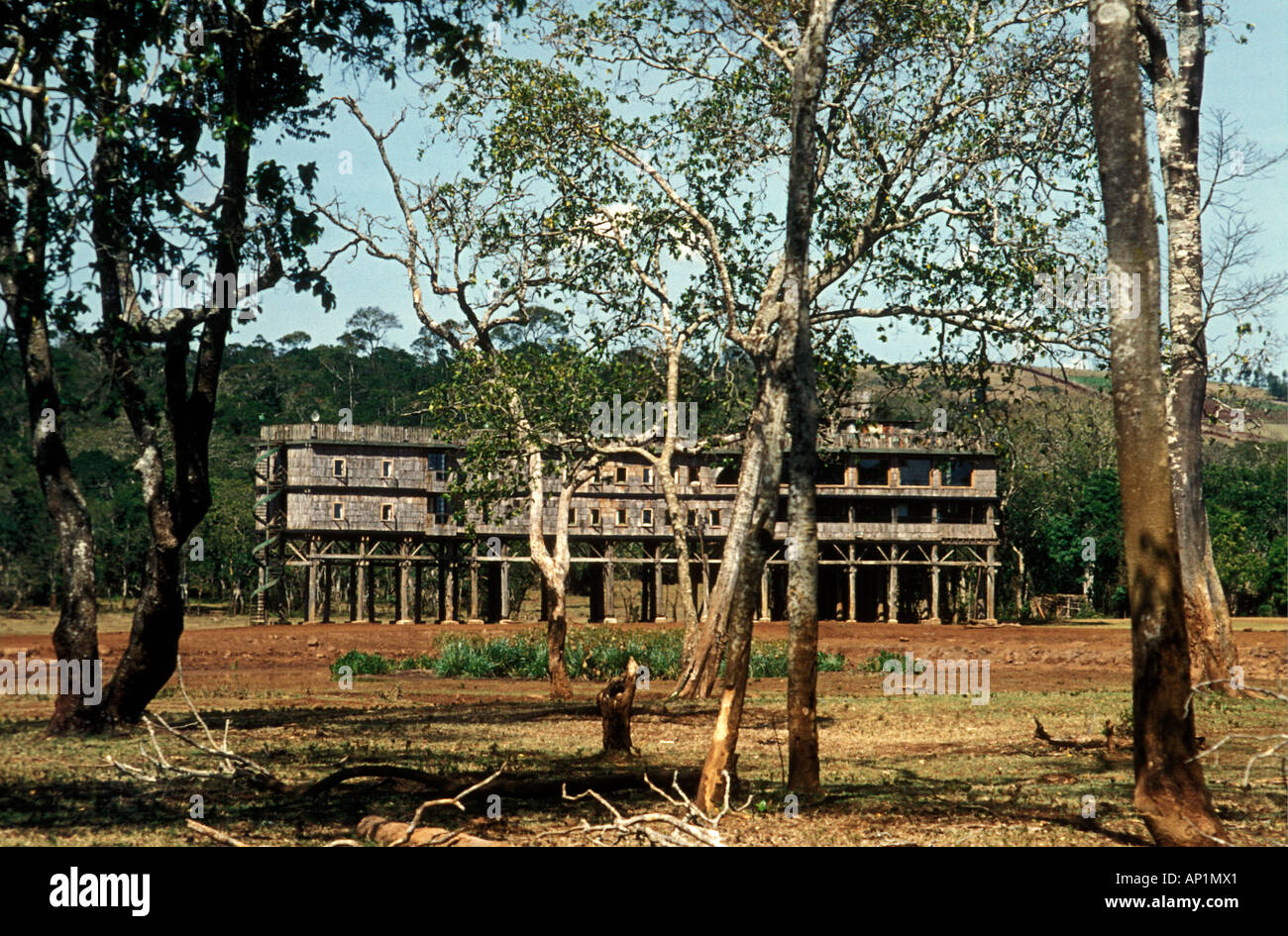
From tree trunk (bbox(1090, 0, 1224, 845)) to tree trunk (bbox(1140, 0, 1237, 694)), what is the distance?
339 inches

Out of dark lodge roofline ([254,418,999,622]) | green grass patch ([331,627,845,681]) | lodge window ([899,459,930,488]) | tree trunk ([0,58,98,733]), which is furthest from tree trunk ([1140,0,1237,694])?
lodge window ([899,459,930,488])

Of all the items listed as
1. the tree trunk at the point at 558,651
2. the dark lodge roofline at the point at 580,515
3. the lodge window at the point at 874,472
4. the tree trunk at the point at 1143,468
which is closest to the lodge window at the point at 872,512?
the dark lodge roofline at the point at 580,515

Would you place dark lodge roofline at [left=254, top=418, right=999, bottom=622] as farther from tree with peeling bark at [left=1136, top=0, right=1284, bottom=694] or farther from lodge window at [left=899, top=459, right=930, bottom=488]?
tree with peeling bark at [left=1136, top=0, right=1284, bottom=694]

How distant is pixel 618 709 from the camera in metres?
13.5

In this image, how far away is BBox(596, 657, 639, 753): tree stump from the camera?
527 inches

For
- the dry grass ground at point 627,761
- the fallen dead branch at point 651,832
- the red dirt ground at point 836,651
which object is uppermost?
the fallen dead branch at point 651,832

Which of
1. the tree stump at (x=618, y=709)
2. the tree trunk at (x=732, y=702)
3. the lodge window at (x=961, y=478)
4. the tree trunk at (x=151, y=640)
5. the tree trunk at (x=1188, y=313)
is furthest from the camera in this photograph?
the lodge window at (x=961, y=478)

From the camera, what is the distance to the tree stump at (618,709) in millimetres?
13375

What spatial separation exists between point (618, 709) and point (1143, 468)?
22.0 feet

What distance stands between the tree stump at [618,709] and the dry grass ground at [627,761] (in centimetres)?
25

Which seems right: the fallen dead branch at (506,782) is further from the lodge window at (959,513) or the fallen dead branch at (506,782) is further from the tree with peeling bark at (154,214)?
the lodge window at (959,513)

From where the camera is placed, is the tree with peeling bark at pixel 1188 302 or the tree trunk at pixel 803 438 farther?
the tree with peeling bark at pixel 1188 302

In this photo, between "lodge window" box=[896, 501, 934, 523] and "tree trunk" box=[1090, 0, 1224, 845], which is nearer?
"tree trunk" box=[1090, 0, 1224, 845]
